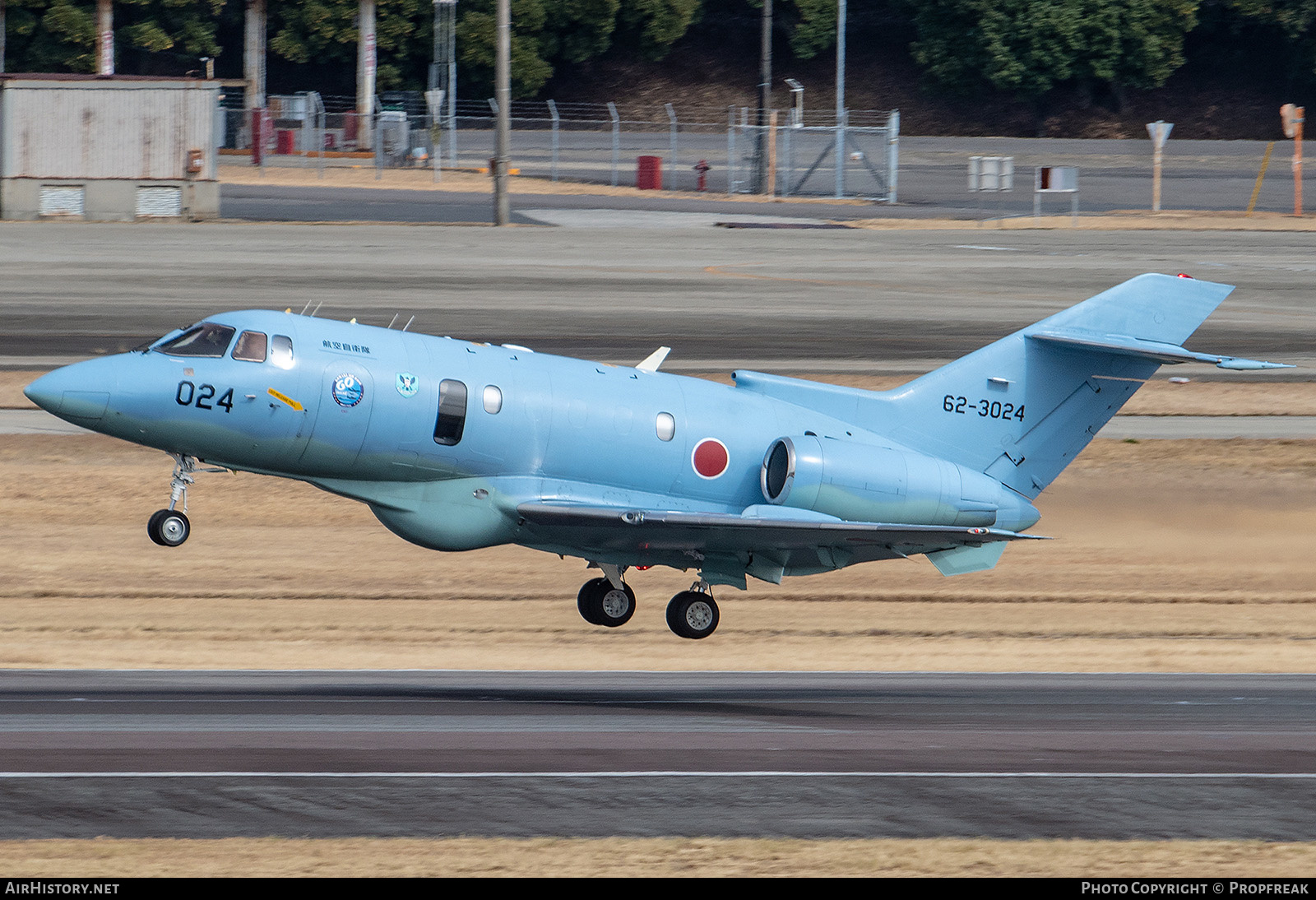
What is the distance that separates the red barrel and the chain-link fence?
0.06 metres

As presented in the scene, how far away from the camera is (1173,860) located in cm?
1455

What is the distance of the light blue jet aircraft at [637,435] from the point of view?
21188mm

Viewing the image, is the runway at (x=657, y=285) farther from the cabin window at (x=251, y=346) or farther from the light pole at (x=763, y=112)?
the cabin window at (x=251, y=346)

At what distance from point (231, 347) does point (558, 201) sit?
174ft

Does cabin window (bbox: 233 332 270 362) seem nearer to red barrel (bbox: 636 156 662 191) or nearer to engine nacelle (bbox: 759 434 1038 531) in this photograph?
engine nacelle (bbox: 759 434 1038 531)

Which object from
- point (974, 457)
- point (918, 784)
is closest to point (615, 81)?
point (974, 457)

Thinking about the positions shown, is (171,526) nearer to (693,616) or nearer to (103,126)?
(693,616)

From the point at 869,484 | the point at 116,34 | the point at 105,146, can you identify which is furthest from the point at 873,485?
the point at 116,34

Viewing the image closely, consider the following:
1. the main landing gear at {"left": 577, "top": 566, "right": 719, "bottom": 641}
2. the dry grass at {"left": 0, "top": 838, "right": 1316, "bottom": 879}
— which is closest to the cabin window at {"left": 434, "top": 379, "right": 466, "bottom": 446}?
the main landing gear at {"left": 577, "top": 566, "right": 719, "bottom": 641}

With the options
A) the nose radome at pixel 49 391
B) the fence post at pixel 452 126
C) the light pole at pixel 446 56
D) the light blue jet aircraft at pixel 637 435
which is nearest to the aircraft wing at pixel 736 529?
the light blue jet aircraft at pixel 637 435

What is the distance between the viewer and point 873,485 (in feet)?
78.9

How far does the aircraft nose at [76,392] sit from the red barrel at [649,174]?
60654mm

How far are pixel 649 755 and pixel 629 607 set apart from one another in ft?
20.8
